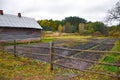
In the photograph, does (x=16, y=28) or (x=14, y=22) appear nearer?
(x=16, y=28)

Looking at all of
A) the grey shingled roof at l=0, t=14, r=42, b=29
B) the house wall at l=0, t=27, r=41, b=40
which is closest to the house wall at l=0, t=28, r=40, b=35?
the house wall at l=0, t=27, r=41, b=40

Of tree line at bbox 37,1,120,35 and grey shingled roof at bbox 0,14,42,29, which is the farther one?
grey shingled roof at bbox 0,14,42,29

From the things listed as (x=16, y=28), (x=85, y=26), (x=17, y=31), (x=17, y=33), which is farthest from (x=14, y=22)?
(x=85, y=26)

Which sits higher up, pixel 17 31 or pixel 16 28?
pixel 16 28

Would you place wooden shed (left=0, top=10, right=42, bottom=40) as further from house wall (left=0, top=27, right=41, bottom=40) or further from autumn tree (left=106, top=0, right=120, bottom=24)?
autumn tree (left=106, top=0, right=120, bottom=24)

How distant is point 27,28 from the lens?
33.4m

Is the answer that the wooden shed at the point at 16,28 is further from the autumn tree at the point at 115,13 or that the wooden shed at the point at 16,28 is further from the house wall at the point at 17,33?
the autumn tree at the point at 115,13

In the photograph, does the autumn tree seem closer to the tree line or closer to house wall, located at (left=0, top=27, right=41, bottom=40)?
the tree line

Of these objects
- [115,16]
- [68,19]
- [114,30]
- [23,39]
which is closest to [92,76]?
[114,30]

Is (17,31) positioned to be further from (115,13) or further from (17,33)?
(115,13)

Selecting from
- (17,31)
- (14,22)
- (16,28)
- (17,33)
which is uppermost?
(14,22)

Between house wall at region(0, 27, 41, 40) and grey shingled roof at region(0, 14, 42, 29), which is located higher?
→ grey shingled roof at region(0, 14, 42, 29)

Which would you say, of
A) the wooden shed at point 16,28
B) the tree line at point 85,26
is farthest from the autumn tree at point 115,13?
the wooden shed at point 16,28

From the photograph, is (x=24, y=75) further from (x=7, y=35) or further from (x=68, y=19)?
(x=68, y=19)
